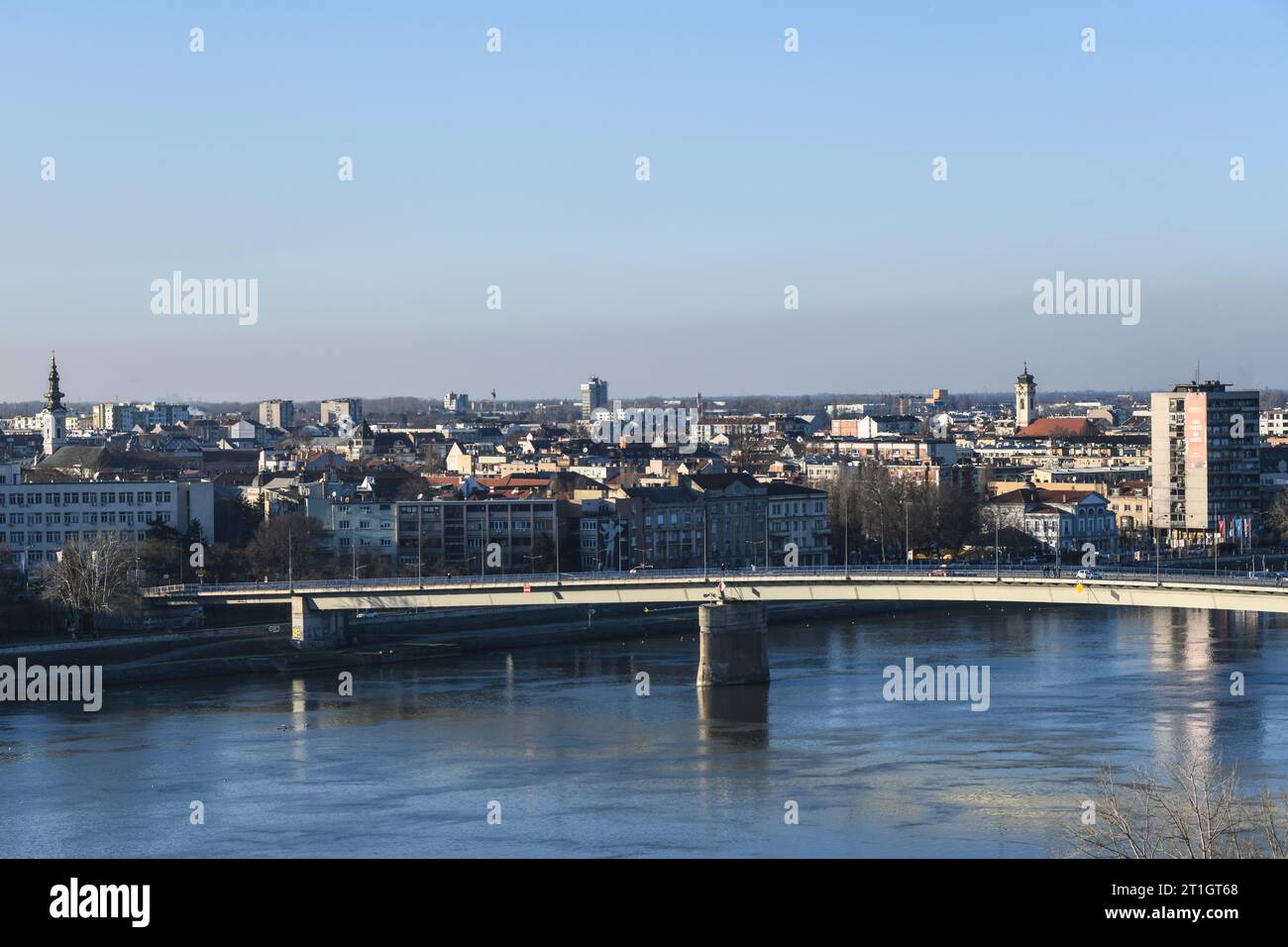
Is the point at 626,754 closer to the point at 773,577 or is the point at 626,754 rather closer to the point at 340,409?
the point at 773,577

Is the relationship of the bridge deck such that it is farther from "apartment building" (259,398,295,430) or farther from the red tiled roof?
"apartment building" (259,398,295,430)

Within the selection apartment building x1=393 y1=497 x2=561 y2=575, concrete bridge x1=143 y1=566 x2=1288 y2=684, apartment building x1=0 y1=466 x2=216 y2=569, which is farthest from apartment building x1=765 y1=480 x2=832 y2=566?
concrete bridge x1=143 y1=566 x2=1288 y2=684

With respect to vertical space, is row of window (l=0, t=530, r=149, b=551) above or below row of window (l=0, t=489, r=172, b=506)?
below

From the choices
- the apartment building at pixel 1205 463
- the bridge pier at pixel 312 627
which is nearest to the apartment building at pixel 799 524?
the apartment building at pixel 1205 463

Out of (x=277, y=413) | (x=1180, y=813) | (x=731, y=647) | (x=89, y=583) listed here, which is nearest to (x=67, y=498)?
(x=89, y=583)

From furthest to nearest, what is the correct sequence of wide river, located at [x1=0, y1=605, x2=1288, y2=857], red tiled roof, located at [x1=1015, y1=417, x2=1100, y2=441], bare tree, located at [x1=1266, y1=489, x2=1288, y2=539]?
1. red tiled roof, located at [x1=1015, y1=417, x2=1100, y2=441]
2. bare tree, located at [x1=1266, y1=489, x2=1288, y2=539]
3. wide river, located at [x1=0, y1=605, x2=1288, y2=857]
